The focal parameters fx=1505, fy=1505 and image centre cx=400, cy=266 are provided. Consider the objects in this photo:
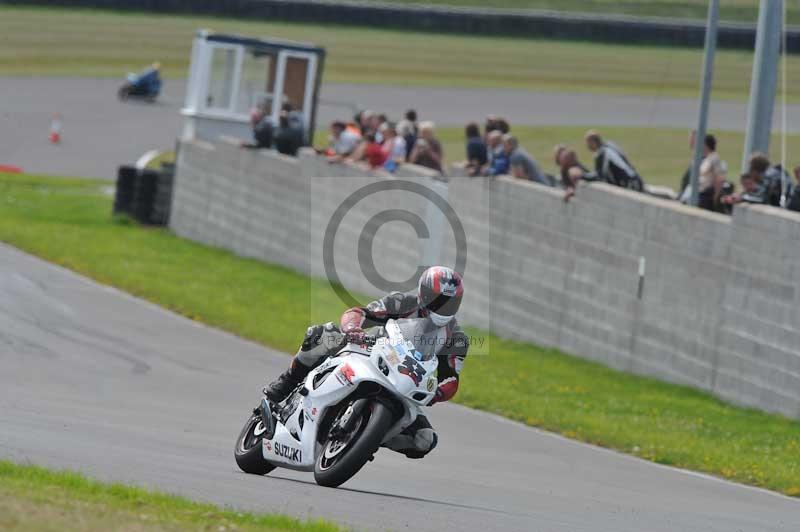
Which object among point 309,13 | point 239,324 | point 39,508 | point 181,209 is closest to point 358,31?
point 309,13

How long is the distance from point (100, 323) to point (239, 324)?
2.29 metres

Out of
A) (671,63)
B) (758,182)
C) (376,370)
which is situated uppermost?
(671,63)

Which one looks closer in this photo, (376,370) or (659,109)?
(376,370)

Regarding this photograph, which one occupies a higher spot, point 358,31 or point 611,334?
point 358,31

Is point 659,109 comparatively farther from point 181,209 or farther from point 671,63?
point 181,209

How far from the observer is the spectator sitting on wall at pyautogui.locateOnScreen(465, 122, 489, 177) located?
847 inches

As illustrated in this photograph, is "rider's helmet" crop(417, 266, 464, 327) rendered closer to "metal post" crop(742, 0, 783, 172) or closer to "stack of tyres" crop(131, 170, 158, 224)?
"metal post" crop(742, 0, 783, 172)

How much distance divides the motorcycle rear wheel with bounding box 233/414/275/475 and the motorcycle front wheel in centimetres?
71

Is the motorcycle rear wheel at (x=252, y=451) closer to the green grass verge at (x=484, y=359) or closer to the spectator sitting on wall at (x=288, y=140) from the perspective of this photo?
the green grass verge at (x=484, y=359)

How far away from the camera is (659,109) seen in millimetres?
42500

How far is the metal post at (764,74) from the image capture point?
59.6 ft

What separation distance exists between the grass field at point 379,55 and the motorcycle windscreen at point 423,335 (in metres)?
36.0

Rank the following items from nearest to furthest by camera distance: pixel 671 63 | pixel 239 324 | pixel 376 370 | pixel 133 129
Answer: pixel 376 370 → pixel 239 324 → pixel 133 129 → pixel 671 63

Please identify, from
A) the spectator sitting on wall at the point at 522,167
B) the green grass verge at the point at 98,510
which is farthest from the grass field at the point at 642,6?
the green grass verge at the point at 98,510
